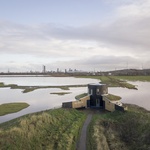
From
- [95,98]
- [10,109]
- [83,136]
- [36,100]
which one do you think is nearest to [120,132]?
[83,136]

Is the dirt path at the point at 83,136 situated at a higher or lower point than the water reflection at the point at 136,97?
lower

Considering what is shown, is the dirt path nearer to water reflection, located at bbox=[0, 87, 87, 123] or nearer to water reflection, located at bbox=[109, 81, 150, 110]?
water reflection, located at bbox=[0, 87, 87, 123]

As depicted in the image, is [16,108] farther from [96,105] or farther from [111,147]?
[111,147]

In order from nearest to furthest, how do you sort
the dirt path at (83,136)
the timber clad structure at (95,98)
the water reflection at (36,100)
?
the dirt path at (83,136) → the water reflection at (36,100) → the timber clad structure at (95,98)

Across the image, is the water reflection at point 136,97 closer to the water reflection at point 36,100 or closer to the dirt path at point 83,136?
the water reflection at point 36,100

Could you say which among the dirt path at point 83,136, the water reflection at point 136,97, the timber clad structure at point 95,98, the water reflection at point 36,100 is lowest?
the dirt path at point 83,136

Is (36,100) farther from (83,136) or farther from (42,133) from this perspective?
(83,136)

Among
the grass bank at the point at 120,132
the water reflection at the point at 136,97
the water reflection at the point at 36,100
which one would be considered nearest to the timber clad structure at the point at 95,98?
the water reflection at the point at 36,100
